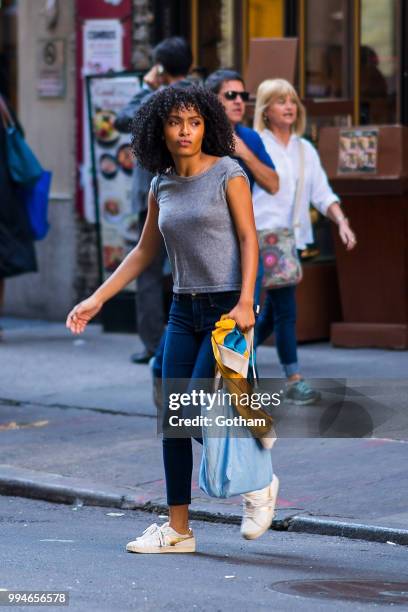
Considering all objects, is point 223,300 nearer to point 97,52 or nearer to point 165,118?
point 165,118

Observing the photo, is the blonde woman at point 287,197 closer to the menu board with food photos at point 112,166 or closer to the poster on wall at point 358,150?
the poster on wall at point 358,150

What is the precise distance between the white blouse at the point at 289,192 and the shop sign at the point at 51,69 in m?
4.32

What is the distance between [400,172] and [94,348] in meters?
2.76

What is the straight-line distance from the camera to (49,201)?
12969 millimetres

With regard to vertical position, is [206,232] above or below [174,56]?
below

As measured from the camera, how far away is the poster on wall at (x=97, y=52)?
482 inches

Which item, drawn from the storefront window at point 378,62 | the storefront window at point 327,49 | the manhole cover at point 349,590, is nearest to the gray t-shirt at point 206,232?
the manhole cover at point 349,590

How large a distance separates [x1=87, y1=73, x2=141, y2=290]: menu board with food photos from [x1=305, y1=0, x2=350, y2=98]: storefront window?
56.3 inches

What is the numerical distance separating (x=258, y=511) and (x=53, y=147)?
7.72m

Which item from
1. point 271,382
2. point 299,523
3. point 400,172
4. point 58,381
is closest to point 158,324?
point 58,381

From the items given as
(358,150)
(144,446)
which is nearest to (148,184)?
(358,150)

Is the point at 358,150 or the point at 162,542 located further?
the point at 358,150

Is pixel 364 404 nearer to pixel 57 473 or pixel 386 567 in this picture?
pixel 57 473

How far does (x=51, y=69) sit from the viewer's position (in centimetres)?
1282
